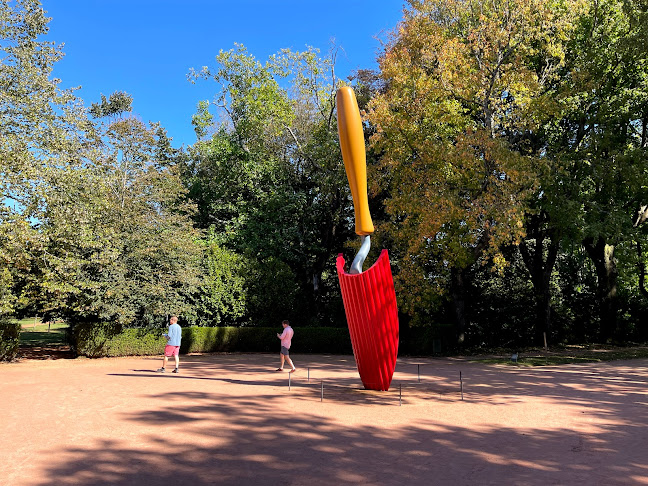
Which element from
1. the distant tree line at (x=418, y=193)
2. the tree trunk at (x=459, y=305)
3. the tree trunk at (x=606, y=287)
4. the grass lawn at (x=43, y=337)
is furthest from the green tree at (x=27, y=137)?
the tree trunk at (x=606, y=287)

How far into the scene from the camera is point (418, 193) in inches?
680

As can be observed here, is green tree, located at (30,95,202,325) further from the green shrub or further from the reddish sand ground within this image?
the reddish sand ground

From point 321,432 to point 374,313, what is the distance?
2837 mm

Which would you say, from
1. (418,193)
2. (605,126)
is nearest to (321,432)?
(418,193)

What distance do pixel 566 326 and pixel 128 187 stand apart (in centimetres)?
2156

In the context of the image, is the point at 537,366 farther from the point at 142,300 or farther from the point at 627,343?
the point at 142,300

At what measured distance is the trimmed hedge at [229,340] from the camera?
18.5m

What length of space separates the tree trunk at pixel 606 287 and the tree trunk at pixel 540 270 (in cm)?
181

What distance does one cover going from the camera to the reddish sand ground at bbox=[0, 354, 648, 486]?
509 cm

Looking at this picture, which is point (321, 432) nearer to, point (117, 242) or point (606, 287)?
point (117, 242)

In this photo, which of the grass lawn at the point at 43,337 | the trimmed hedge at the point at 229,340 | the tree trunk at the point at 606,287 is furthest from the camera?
the grass lawn at the point at 43,337

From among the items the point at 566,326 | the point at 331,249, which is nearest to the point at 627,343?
the point at 566,326

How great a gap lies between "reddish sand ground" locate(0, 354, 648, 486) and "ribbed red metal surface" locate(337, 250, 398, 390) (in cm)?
82

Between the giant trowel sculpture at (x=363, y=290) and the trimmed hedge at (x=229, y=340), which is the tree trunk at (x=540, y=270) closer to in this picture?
the trimmed hedge at (x=229, y=340)
